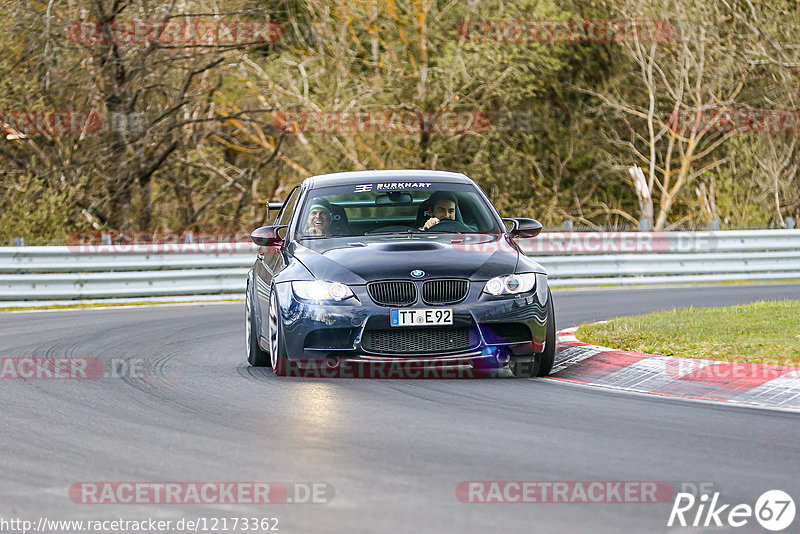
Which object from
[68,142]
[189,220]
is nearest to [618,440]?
[68,142]

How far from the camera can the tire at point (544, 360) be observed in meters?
10.0

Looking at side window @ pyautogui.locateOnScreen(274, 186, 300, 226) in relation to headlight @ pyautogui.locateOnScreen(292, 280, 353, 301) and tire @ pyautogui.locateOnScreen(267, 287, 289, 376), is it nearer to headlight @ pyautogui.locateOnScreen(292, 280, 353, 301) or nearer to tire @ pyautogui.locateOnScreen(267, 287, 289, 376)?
tire @ pyautogui.locateOnScreen(267, 287, 289, 376)

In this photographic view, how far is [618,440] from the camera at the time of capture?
7.31m

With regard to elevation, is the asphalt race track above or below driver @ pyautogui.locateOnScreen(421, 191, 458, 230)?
below

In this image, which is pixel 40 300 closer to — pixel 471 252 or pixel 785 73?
pixel 471 252

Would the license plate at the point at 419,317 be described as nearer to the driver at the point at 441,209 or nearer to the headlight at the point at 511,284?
the headlight at the point at 511,284

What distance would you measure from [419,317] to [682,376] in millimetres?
1985

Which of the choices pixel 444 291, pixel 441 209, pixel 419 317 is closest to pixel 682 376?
pixel 444 291

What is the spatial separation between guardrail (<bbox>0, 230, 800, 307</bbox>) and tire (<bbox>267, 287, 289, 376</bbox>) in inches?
384

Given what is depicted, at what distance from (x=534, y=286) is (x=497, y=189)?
24325 mm

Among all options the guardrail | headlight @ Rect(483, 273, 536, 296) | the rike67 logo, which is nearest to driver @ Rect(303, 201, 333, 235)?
headlight @ Rect(483, 273, 536, 296)

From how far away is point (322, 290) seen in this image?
31.9 ft

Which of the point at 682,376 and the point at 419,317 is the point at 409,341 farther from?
the point at 682,376

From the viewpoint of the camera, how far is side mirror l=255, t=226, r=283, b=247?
10.9m
